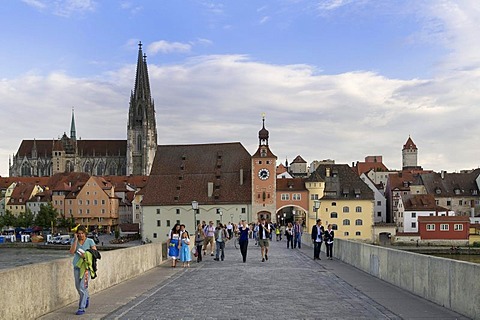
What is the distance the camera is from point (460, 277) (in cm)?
1337

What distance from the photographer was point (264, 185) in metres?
105

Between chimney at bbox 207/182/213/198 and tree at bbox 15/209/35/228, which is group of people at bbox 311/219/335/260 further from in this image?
tree at bbox 15/209/35/228

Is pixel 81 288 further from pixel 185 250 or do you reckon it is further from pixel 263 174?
pixel 263 174

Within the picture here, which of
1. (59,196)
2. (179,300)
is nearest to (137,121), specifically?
(59,196)

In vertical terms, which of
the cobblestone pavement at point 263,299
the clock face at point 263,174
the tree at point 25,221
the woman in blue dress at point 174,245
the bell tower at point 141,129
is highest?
the bell tower at point 141,129

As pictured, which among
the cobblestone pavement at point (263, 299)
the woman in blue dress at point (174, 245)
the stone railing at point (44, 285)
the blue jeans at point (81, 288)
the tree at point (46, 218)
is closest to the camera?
the stone railing at point (44, 285)

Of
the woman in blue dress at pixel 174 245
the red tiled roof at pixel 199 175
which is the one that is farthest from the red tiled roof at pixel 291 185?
the woman in blue dress at pixel 174 245

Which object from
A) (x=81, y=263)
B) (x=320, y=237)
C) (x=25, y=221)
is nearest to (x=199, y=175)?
(x=25, y=221)

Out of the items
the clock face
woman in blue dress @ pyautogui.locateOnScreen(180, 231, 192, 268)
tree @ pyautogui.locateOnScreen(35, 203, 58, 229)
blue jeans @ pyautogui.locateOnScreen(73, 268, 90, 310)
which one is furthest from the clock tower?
blue jeans @ pyautogui.locateOnScreen(73, 268, 90, 310)

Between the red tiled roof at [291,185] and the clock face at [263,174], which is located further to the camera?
the red tiled roof at [291,185]

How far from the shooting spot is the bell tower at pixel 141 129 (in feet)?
634

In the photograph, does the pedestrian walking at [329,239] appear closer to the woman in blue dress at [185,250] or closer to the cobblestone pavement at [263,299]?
the woman in blue dress at [185,250]

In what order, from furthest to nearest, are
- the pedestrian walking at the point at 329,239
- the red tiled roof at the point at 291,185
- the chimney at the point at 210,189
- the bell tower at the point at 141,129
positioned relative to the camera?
the bell tower at the point at 141,129 → the red tiled roof at the point at 291,185 → the chimney at the point at 210,189 → the pedestrian walking at the point at 329,239

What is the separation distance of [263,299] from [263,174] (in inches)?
3538
